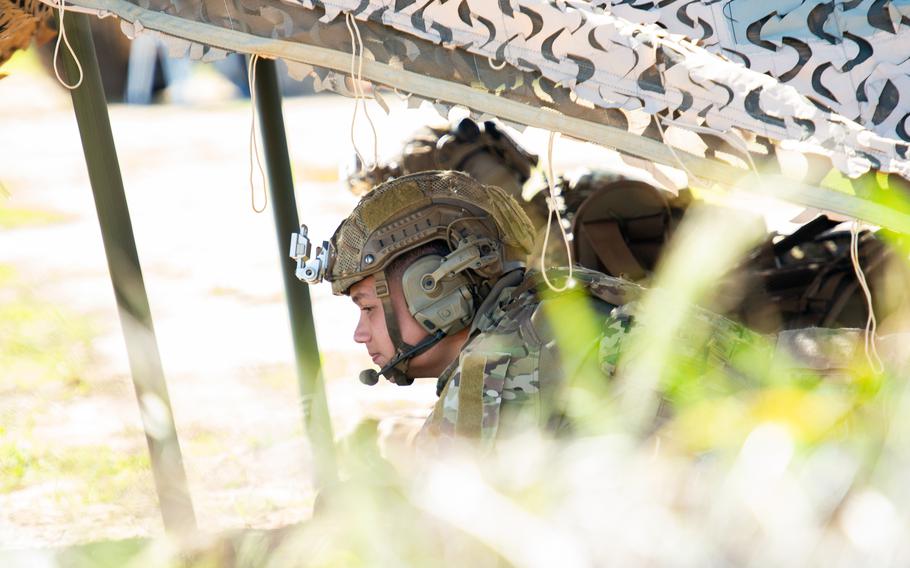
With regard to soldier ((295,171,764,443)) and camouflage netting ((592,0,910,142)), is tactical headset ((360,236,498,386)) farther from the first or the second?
camouflage netting ((592,0,910,142))

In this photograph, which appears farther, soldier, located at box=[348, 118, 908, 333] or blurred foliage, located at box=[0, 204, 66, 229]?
blurred foliage, located at box=[0, 204, 66, 229]

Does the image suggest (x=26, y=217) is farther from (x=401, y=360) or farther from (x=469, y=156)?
(x=401, y=360)

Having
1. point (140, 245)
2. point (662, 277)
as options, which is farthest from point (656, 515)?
point (140, 245)

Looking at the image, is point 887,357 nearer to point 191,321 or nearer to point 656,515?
point 656,515

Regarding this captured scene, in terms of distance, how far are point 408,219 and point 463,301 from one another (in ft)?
0.91

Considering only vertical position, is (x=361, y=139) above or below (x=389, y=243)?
above

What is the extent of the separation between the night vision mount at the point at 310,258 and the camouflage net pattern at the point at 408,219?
0.14ft

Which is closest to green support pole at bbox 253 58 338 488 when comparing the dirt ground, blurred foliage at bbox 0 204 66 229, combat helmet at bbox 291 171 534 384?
the dirt ground

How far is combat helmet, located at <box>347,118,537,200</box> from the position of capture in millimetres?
5293

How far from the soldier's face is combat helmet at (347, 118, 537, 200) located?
203 cm

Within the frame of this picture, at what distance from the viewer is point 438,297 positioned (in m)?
3.20

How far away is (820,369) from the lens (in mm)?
2830

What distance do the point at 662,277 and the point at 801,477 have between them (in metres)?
3.04

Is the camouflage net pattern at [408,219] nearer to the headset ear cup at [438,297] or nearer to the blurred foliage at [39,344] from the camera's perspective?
the headset ear cup at [438,297]
